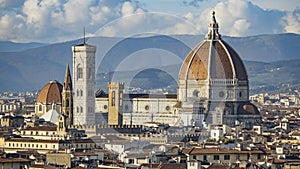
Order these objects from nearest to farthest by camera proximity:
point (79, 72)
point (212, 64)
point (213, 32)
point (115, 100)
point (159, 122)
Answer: point (159, 122)
point (79, 72)
point (115, 100)
point (212, 64)
point (213, 32)

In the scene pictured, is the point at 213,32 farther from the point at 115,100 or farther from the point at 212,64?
the point at 115,100

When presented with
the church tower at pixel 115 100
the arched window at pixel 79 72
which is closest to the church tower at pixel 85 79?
the arched window at pixel 79 72

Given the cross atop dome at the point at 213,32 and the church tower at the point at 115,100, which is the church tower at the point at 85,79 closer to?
the church tower at the point at 115,100

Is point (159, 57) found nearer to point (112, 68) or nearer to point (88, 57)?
point (88, 57)

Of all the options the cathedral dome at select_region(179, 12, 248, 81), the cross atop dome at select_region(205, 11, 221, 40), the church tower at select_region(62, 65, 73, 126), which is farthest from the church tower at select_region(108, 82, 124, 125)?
the cross atop dome at select_region(205, 11, 221, 40)

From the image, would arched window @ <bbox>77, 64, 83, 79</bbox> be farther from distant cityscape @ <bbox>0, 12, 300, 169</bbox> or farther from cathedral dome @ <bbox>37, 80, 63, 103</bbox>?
cathedral dome @ <bbox>37, 80, 63, 103</bbox>

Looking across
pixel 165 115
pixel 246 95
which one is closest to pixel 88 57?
pixel 165 115

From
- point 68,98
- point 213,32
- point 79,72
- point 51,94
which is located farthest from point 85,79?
point 213,32
